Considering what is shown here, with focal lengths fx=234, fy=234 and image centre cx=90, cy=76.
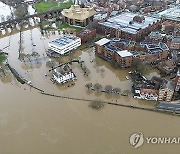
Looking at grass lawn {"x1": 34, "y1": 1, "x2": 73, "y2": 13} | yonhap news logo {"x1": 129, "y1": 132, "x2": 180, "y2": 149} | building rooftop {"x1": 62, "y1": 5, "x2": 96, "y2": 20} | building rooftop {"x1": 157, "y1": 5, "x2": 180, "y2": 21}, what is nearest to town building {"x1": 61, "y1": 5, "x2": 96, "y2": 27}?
building rooftop {"x1": 62, "y1": 5, "x2": 96, "y2": 20}

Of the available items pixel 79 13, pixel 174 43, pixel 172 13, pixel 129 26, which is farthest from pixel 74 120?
pixel 172 13

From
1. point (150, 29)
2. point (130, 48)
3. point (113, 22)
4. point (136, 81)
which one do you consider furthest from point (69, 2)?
point (136, 81)

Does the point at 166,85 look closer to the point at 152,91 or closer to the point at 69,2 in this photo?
the point at 152,91

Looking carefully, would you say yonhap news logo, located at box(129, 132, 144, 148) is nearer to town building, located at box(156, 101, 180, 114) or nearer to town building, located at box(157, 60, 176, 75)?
town building, located at box(156, 101, 180, 114)

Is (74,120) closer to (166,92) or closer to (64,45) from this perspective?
(166,92)

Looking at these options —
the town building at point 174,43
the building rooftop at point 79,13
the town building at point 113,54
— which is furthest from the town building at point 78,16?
the town building at point 174,43
